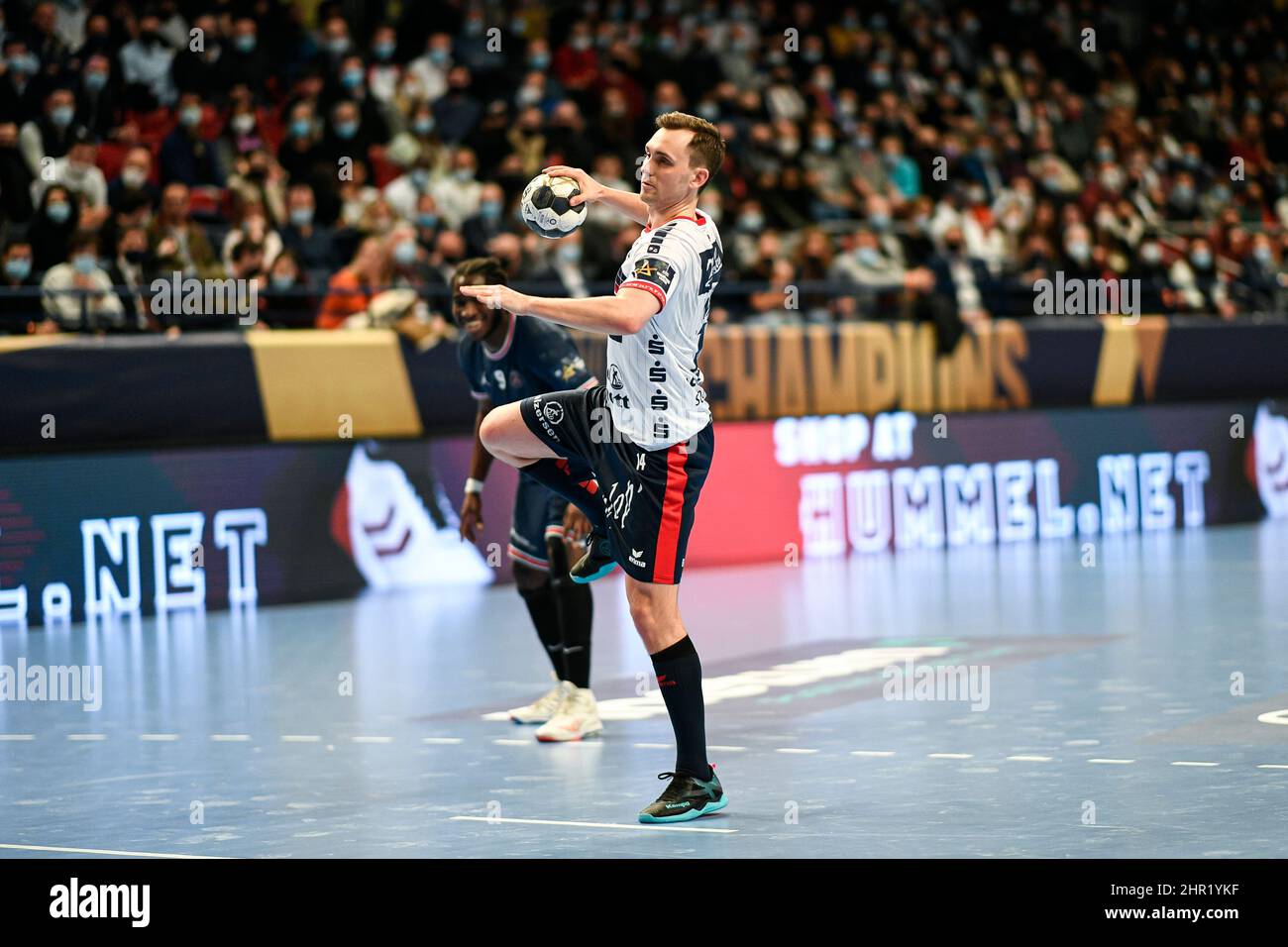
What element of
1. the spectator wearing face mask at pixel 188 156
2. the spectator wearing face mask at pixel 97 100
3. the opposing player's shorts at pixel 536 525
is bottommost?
the opposing player's shorts at pixel 536 525

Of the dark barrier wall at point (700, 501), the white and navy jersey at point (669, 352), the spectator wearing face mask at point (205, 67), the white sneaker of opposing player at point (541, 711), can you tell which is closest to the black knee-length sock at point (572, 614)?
the white sneaker of opposing player at point (541, 711)

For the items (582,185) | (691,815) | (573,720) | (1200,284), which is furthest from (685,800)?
(1200,284)

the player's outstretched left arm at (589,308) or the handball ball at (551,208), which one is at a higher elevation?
the handball ball at (551,208)

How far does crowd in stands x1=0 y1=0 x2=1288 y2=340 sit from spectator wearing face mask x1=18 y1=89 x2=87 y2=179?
2 centimetres

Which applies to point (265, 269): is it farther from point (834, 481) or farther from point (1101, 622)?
point (1101, 622)

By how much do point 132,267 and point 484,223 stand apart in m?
3.74

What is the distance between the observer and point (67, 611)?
44.8 feet

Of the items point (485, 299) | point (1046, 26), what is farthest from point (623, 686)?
point (1046, 26)

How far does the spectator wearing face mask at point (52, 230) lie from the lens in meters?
14.8

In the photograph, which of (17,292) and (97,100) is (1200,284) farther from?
(17,292)

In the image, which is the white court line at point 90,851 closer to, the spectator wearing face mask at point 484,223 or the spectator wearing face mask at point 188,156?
the spectator wearing face mask at point 188,156

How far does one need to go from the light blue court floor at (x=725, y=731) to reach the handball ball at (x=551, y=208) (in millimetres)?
2208

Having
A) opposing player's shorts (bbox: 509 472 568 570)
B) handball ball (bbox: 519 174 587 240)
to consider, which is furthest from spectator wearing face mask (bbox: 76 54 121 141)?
handball ball (bbox: 519 174 587 240)

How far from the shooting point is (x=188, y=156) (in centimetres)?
1684
